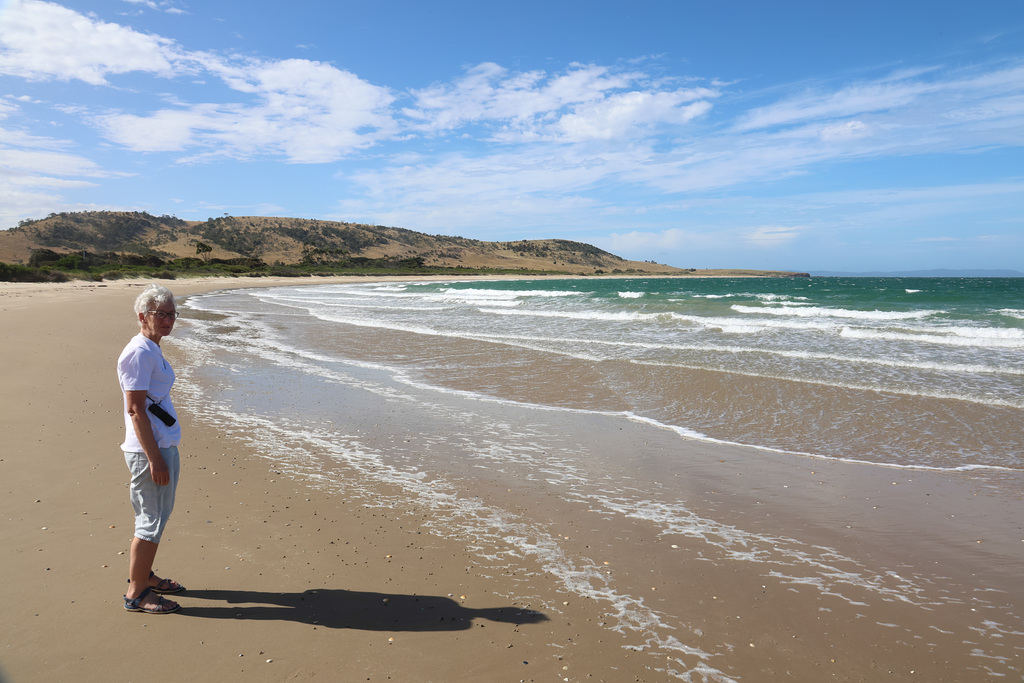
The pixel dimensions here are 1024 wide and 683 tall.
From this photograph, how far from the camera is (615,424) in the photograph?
770 cm

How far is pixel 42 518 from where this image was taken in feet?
13.8

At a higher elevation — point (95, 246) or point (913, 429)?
point (95, 246)

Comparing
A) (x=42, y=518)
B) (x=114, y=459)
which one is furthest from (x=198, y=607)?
(x=114, y=459)

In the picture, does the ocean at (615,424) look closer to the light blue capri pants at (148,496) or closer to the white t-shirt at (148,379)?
the light blue capri pants at (148,496)

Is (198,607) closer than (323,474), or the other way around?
(198,607)

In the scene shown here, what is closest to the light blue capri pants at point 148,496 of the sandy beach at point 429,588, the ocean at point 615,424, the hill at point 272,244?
the sandy beach at point 429,588

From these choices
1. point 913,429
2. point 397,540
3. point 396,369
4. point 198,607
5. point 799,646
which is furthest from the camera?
point 396,369

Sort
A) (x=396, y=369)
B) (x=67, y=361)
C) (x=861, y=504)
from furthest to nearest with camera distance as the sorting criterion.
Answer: (x=396, y=369) → (x=67, y=361) → (x=861, y=504)

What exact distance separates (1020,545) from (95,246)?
106 meters

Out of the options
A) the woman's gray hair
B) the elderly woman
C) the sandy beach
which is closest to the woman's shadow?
the sandy beach

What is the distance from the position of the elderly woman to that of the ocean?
1.80m

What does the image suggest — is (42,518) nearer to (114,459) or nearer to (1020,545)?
(114,459)

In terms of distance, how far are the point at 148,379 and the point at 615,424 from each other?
5796mm

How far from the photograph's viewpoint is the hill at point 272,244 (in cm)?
8169
